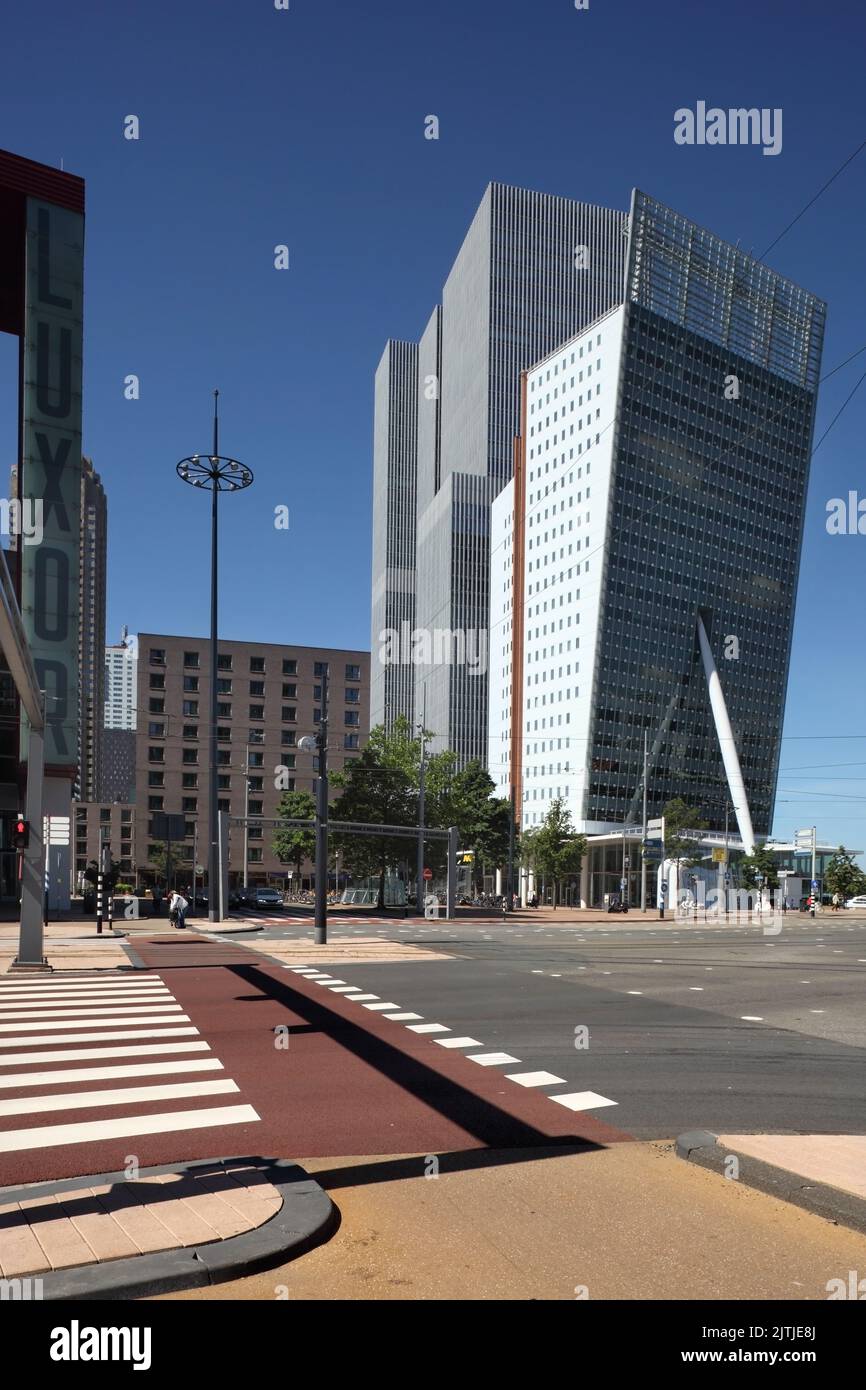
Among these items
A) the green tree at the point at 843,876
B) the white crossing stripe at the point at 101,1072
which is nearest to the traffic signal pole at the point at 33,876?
Answer: the white crossing stripe at the point at 101,1072

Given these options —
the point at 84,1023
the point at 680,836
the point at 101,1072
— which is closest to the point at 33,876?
the point at 84,1023

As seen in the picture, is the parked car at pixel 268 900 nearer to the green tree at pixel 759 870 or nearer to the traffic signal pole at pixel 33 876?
the green tree at pixel 759 870

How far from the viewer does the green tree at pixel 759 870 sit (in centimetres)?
8381

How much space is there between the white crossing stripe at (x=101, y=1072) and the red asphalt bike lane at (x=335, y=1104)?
26 centimetres

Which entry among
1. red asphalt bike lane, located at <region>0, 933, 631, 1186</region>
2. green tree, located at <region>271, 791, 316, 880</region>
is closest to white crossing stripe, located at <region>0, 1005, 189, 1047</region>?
red asphalt bike lane, located at <region>0, 933, 631, 1186</region>

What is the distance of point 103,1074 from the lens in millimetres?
10898

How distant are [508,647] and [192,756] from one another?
132 feet

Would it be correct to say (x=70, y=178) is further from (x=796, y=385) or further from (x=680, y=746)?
(x=796, y=385)

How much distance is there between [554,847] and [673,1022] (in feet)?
227

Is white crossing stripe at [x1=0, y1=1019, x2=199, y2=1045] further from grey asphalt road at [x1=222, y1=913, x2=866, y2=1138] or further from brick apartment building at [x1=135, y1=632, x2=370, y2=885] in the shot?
brick apartment building at [x1=135, y1=632, x2=370, y2=885]

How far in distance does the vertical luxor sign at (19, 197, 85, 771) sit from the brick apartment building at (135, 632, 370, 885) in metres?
67.5

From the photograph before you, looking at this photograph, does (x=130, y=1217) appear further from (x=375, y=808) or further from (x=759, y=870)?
(x=759, y=870)

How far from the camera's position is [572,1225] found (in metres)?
6.39
